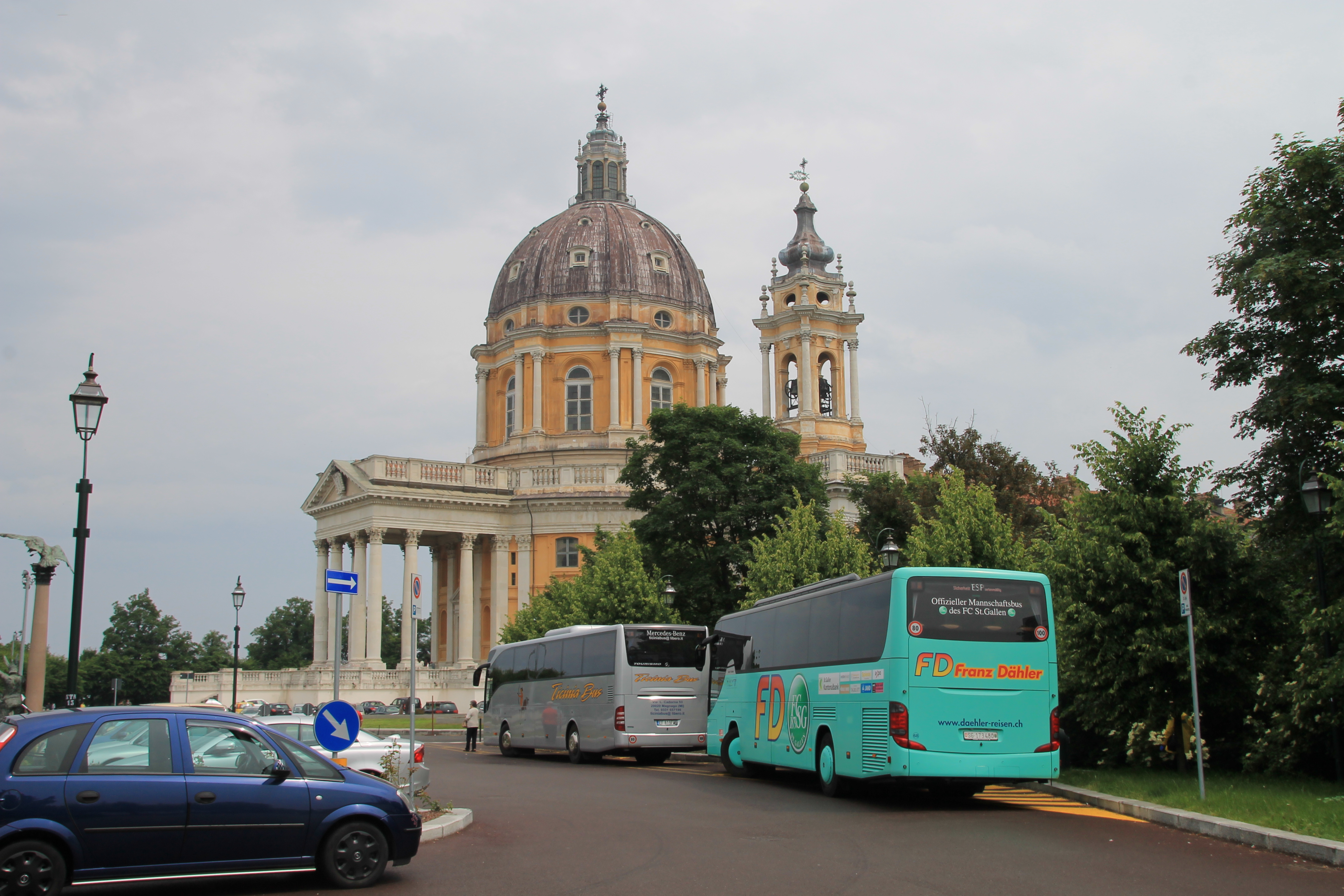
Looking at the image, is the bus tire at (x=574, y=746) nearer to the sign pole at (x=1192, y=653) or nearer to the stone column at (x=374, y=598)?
the sign pole at (x=1192, y=653)

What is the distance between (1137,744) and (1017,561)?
8.33m

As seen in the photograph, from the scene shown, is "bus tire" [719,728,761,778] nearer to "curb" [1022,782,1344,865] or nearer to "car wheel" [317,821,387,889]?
"curb" [1022,782,1344,865]

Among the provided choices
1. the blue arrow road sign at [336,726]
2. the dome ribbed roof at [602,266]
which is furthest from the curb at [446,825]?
the dome ribbed roof at [602,266]

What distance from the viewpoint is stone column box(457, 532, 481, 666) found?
62719 mm

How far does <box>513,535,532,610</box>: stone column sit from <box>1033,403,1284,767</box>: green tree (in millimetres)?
45179

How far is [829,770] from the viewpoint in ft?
60.5

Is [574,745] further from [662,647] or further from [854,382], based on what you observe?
[854,382]

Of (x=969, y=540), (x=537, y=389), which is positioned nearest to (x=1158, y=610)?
(x=969, y=540)

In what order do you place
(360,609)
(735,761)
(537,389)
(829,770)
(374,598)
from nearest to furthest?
(829,770) → (735,761) → (374,598) → (360,609) → (537,389)

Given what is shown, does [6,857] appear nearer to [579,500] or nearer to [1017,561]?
[1017,561]

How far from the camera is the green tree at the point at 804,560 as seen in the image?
1287 inches

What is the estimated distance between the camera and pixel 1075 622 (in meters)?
19.6

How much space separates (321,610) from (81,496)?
4954 centimetres

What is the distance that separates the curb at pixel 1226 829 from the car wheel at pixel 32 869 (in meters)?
10.4
